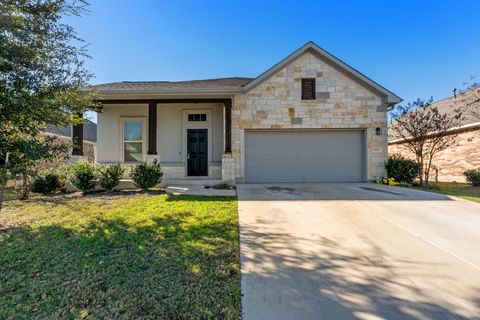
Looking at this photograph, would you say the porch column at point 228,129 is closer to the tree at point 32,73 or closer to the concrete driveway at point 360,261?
the concrete driveway at point 360,261

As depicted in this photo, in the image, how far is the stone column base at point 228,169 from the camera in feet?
31.7

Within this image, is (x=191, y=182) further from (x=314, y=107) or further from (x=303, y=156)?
(x=314, y=107)

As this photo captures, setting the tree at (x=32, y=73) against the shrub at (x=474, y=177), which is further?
the shrub at (x=474, y=177)

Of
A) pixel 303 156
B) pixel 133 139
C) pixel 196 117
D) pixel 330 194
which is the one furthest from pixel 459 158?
pixel 133 139

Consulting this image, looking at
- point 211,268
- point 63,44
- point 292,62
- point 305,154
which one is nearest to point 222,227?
point 211,268

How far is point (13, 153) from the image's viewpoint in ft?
14.2

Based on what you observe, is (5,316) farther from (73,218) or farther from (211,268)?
(73,218)

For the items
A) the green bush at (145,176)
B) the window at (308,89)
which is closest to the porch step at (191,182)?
the green bush at (145,176)

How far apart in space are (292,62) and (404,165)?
6.35m

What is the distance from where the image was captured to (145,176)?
832 cm

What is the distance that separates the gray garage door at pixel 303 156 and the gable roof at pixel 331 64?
188cm

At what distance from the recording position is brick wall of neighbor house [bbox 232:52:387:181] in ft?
34.1

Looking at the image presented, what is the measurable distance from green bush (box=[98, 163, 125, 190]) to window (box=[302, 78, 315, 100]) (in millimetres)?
7951

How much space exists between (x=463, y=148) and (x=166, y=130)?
15.4 m
